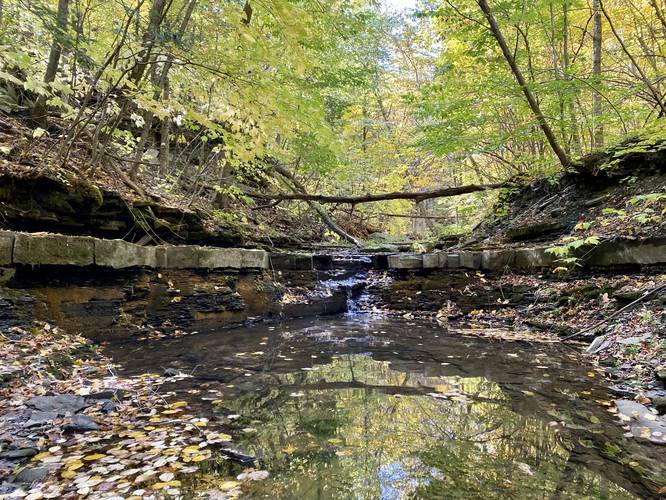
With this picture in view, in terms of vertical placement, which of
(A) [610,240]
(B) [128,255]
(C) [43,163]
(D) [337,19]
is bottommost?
(B) [128,255]

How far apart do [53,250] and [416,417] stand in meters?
3.85

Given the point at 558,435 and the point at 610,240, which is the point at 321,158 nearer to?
the point at 610,240

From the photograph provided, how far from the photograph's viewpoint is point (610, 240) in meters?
4.83

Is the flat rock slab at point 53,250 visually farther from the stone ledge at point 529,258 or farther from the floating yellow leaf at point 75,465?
the stone ledge at point 529,258

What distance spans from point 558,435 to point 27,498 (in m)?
2.58

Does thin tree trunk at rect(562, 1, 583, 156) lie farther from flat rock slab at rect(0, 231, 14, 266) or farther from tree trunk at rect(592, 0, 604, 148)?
flat rock slab at rect(0, 231, 14, 266)

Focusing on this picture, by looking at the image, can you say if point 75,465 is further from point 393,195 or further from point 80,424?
point 393,195

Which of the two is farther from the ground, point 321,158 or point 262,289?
point 321,158

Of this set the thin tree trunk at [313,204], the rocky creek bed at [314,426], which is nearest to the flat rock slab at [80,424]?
the rocky creek bed at [314,426]

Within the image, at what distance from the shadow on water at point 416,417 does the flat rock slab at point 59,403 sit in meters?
0.66

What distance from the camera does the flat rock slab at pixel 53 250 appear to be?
144 inches

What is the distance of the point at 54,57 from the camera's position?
4.75m

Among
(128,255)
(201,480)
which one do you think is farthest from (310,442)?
(128,255)

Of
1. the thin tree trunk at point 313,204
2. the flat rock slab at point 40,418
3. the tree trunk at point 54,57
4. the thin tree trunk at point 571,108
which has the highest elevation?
the thin tree trunk at point 571,108
